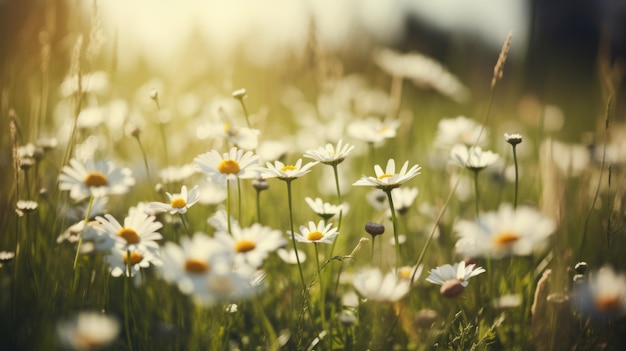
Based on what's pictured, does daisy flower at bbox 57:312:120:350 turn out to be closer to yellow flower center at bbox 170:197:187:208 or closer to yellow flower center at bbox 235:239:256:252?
yellow flower center at bbox 235:239:256:252

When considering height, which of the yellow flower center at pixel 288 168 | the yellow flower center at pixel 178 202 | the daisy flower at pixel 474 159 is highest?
the yellow flower center at pixel 288 168

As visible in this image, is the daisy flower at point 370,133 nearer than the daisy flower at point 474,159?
No

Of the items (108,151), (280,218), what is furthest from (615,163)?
(108,151)

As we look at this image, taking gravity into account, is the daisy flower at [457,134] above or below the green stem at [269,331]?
above

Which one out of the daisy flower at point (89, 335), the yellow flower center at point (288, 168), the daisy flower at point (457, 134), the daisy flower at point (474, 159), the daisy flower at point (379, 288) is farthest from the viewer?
the daisy flower at point (457, 134)

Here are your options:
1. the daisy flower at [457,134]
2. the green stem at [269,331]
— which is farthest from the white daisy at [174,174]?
the daisy flower at [457,134]

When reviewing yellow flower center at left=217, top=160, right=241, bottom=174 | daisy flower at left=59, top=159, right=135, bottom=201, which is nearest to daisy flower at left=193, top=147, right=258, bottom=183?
yellow flower center at left=217, top=160, right=241, bottom=174

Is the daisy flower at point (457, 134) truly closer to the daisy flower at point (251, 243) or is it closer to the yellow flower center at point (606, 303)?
the yellow flower center at point (606, 303)

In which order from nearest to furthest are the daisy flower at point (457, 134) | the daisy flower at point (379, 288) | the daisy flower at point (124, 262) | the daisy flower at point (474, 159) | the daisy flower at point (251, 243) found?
the daisy flower at point (251, 243) → the daisy flower at point (379, 288) → the daisy flower at point (124, 262) → the daisy flower at point (474, 159) → the daisy flower at point (457, 134)

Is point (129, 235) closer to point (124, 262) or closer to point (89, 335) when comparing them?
point (124, 262)
